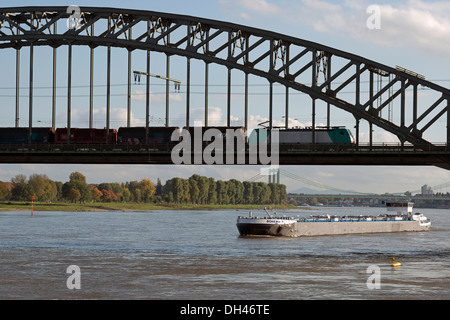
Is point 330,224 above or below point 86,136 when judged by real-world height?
below

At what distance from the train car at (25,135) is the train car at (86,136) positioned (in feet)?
2.59

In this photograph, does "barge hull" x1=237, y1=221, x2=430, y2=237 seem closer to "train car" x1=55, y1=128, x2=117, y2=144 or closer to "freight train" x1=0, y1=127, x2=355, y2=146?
"freight train" x1=0, y1=127, x2=355, y2=146

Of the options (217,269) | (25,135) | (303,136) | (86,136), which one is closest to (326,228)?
(303,136)

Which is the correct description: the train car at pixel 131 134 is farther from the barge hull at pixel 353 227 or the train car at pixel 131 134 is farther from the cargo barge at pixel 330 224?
the barge hull at pixel 353 227

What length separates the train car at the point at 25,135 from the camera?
72.4 metres

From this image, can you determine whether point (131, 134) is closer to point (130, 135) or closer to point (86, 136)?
point (130, 135)

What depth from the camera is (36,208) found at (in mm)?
189500

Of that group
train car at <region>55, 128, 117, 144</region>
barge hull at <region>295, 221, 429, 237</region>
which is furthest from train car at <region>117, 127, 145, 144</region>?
barge hull at <region>295, 221, 429, 237</region>

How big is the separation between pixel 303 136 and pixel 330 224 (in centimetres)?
2921

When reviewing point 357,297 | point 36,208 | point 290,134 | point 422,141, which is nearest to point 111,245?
point 290,134

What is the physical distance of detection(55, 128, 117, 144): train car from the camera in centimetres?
7125

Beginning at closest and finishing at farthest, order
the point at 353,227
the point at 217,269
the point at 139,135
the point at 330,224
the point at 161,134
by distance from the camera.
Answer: the point at 217,269 < the point at 139,135 < the point at 161,134 < the point at 330,224 < the point at 353,227

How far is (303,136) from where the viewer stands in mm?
72125
